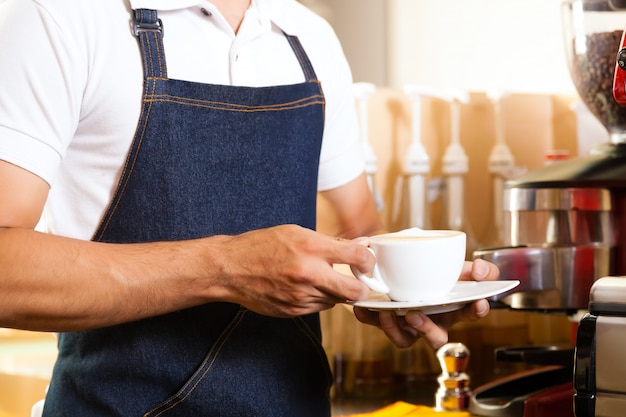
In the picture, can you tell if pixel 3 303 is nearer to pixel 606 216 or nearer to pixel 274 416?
pixel 274 416

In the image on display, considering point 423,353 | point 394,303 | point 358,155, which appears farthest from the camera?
point 423,353

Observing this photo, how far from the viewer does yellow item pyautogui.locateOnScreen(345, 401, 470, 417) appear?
4.09 feet

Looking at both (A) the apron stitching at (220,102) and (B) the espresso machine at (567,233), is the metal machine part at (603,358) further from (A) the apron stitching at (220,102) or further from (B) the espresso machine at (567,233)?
(A) the apron stitching at (220,102)

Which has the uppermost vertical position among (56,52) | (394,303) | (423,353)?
(56,52)

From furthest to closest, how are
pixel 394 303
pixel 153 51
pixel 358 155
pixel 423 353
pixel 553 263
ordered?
1. pixel 423 353
2. pixel 358 155
3. pixel 553 263
4. pixel 153 51
5. pixel 394 303

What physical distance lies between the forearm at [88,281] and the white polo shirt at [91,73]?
0.08 m

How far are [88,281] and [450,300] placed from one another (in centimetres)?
34

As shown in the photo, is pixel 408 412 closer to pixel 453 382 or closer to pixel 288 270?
pixel 453 382

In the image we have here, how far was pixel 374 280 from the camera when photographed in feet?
2.79

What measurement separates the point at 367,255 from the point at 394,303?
Result: 50 millimetres

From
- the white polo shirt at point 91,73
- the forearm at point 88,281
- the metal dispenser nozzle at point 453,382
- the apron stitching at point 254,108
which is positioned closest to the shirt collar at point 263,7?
the white polo shirt at point 91,73

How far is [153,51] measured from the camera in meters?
1.00

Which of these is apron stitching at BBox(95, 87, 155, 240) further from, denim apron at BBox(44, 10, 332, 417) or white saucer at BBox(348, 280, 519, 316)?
white saucer at BBox(348, 280, 519, 316)

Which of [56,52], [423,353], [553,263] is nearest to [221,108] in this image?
[56,52]
